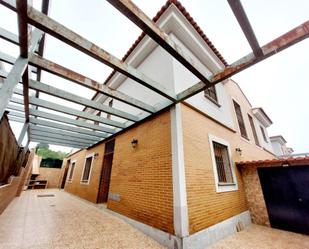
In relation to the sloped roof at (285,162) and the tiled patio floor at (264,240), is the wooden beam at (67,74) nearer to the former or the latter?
the tiled patio floor at (264,240)

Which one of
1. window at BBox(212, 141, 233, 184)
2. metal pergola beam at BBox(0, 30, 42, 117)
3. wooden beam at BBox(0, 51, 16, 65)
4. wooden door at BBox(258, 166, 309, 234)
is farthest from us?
Result: window at BBox(212, 141, 233, 184)

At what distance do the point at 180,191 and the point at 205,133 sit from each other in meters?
2.23

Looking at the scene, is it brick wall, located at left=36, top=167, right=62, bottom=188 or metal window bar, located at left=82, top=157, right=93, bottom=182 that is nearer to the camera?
metal window bar, located at left=82, top=157, right=93, bottom=182

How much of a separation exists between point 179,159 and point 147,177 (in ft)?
4.16

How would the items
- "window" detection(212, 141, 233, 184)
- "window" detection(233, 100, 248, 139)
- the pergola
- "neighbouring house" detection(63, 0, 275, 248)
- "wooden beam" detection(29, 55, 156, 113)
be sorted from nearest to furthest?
1. the pergola
2. "wooden beam" detection(29, 55, 156, 113)
3. "neighbouring house" detection(63, 0, 275, 248)
4. "window" detection(212, 141, 233, 184)
5. "window" detection(233, 100, 248, 139)

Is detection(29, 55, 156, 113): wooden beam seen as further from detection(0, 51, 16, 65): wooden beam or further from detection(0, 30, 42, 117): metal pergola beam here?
detection(0, 51, 16, 65): wooden beam

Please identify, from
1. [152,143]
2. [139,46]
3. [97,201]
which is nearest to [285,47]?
[152,143]

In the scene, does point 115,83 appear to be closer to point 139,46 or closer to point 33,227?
point 139,46

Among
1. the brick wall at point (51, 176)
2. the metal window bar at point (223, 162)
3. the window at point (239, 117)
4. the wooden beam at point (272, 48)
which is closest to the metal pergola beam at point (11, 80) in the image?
the wooden beam at point (272, 48)

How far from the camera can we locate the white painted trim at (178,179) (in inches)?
116

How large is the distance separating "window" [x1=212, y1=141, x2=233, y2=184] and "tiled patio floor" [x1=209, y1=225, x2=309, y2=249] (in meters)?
1.55

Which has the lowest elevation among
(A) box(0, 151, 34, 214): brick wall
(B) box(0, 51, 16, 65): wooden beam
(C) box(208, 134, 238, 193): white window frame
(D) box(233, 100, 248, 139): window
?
(A) box(0, 151, 34, 214): brick wall

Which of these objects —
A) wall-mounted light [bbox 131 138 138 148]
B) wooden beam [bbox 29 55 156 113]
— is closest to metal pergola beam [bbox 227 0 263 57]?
wooden beam [bbox 29 55 156 113]

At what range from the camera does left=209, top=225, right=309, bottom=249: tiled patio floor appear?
10.9 feet
